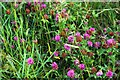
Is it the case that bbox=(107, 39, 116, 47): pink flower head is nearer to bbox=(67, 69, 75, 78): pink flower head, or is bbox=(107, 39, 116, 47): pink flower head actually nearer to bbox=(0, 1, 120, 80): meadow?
bbox=(0, 1, 120, 80): meadow

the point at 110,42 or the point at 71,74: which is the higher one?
the point at 110,42

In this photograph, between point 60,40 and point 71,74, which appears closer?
point 71,74

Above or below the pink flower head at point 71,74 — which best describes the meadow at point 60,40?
above

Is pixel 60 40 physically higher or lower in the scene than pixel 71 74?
higher

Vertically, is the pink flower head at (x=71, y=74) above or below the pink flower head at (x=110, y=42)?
below

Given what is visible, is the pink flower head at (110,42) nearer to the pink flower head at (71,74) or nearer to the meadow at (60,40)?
the meadow at (60,40)

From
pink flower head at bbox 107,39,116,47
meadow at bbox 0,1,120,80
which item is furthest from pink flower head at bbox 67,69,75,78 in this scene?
pink flower head at bbox 107,39,116,47

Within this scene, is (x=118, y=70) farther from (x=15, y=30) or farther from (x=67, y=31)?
(x=15, y=30)

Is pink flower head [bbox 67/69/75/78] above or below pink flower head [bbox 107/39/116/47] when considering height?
below

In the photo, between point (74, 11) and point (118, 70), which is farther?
point (74, 11)

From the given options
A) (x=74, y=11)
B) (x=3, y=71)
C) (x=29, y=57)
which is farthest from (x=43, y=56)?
(x=74, y=11)

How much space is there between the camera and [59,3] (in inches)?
84.4

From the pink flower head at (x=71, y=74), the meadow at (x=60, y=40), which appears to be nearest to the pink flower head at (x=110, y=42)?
the meadow at (x=60, y=40)

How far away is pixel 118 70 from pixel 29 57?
1.63 ft
